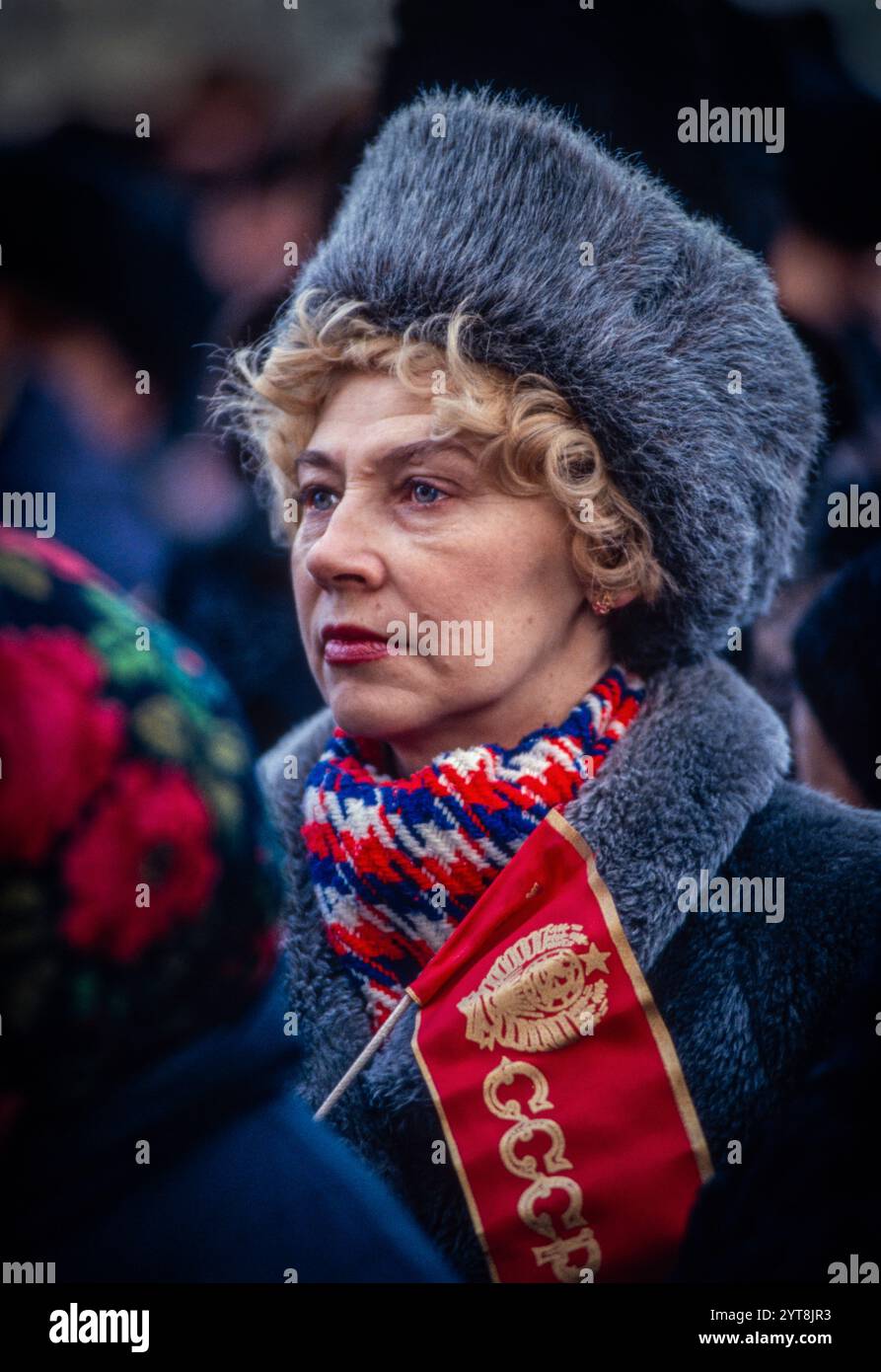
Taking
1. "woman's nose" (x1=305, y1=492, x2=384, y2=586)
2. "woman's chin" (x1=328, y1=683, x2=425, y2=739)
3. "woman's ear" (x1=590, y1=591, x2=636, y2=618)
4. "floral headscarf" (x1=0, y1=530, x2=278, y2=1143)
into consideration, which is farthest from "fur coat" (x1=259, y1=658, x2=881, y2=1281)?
"floral headscarf" (x1=0, y1=530, x2=278, y2=1143)

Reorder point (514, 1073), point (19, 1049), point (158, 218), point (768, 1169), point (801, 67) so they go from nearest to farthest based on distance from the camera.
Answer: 1. point (19, 1049)
2. point (768, 1169)
3. point (514, 1073)
4. point (801, 67)
5. point (158, 218)

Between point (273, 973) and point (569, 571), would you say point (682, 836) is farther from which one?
point (273, 973)

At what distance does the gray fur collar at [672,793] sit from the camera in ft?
5.23

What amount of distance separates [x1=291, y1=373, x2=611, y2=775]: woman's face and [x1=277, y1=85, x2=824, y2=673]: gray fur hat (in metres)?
0.14

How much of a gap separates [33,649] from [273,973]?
12.5 inches

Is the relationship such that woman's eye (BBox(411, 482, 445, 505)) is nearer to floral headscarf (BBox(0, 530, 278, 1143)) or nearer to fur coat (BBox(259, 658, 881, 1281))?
fur coat (BBox(259, 658, 881, 1281))

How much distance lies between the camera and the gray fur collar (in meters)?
1.59

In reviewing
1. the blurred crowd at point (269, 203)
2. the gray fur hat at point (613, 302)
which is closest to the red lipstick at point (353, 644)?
the gray fur hat at point (613, 302)

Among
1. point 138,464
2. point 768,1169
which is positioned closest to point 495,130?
point 138,464

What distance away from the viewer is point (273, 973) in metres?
0.96

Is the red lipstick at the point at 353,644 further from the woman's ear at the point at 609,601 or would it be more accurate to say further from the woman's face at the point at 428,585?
the woman's ear at the point at 609,601

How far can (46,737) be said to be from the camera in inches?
32.2

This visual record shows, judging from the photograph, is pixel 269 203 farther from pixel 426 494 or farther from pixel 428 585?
pixel 428 585

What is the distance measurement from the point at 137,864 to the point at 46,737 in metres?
0.11
